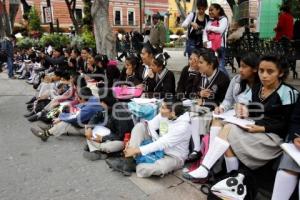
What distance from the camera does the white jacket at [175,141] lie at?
3.78m

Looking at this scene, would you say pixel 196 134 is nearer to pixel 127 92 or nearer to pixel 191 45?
pixel 127 92

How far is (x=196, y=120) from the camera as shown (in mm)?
4008

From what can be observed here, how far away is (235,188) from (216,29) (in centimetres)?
336

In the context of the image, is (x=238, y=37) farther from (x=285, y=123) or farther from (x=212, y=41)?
(x=285, y=123)

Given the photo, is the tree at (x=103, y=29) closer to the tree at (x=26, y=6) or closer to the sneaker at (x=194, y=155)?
the sneaker at (x=194, y=155)

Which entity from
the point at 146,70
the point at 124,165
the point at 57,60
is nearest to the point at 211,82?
the point at 124,165

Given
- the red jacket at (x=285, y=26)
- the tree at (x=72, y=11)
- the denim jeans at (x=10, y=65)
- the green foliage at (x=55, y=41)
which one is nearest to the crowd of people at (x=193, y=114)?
the red jacket at (x=285, y=26)

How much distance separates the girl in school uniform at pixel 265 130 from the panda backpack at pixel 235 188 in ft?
0.50

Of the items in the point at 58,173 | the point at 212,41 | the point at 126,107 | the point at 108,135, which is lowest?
the point at 58,173

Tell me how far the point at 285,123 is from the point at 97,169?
2315 millimetres

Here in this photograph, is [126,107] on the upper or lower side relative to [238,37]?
lower

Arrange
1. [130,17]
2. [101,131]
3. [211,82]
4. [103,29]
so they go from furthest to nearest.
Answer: [130,17]
[103,29]
[101,131]
[211,82]

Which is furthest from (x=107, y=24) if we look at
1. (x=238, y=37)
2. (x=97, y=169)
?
(x=97, y=169)

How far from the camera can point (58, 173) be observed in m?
4.16
